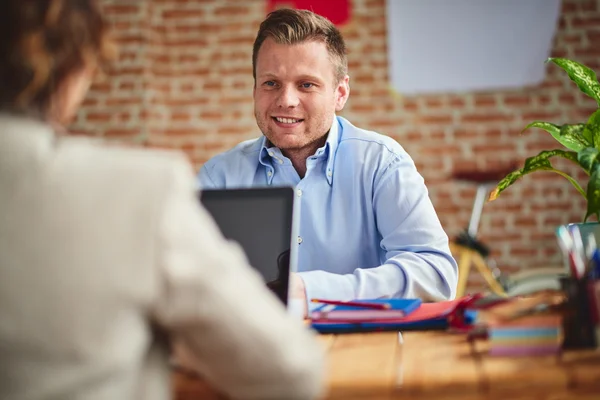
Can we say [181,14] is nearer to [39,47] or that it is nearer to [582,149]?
[582,149]

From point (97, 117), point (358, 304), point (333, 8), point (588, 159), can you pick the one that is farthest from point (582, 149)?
point (97, 117)

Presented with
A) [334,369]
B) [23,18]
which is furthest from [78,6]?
[334,369]

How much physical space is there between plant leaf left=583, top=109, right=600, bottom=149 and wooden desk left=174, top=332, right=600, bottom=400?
0.72 meters

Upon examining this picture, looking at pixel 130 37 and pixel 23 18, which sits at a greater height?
pixel 130 37

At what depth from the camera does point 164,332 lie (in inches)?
29.3

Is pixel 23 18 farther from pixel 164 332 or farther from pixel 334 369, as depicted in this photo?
pixel 334 369

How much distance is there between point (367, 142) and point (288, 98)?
0.85 feet

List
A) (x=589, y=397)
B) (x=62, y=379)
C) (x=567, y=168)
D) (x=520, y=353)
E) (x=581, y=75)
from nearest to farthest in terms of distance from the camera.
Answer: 1. (x=62, y=379)
2. (x=589, y=397)
3. (x=520, y=353)
4. (x=581, y=75)
5. (x=567, y=168)

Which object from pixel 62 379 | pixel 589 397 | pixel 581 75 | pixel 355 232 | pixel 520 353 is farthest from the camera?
pixel 355 232

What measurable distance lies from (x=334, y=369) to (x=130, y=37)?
3710 millimetres

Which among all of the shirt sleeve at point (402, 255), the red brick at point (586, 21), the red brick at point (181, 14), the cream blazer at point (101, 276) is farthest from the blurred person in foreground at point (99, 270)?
the red brick at point (586, 21)

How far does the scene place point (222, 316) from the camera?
67cm

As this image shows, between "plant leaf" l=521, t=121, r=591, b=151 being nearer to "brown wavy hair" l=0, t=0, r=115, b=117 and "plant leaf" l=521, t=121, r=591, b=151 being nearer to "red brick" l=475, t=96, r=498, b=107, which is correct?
"brown wavy hair" l=0, t=0, r=115, b=117

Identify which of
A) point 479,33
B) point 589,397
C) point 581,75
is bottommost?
point 589,397
